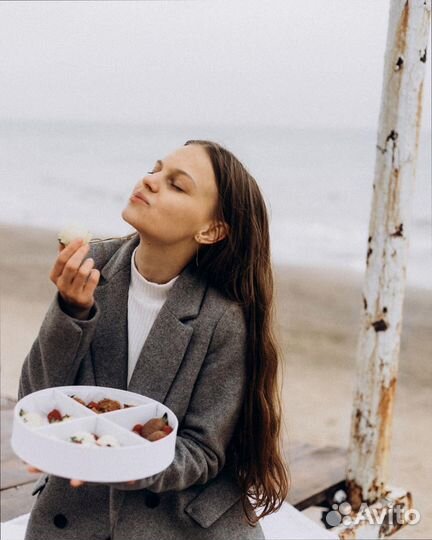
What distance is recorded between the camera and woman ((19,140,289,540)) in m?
1.76

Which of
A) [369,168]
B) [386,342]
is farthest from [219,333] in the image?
[369,168]

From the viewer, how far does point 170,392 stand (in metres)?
1.80

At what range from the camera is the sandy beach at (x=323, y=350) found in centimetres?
534

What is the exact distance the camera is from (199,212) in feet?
5.93

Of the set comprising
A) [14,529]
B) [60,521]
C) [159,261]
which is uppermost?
[159,261]

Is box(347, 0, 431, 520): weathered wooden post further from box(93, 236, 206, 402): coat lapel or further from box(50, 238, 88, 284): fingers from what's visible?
box(50, 238, 88, 284): fingers

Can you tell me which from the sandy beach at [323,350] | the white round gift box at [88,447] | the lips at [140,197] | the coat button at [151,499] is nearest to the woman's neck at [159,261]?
the lips at [140,197]

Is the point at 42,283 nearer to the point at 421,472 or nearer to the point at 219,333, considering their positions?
the point at 421,472

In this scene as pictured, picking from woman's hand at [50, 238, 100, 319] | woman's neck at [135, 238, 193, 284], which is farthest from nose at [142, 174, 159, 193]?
woman's hand at [50, 238, 100, 319]

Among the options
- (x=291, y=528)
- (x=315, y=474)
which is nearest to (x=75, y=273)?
(x=291, y=528)

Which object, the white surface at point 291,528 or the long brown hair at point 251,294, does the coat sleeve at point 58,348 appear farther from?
the white surface at point 291,528

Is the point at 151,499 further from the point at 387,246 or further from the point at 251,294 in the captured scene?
the point at 387,246

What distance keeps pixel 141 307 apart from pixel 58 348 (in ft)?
0.99

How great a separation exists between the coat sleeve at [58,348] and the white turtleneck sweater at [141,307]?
0.53 ft
